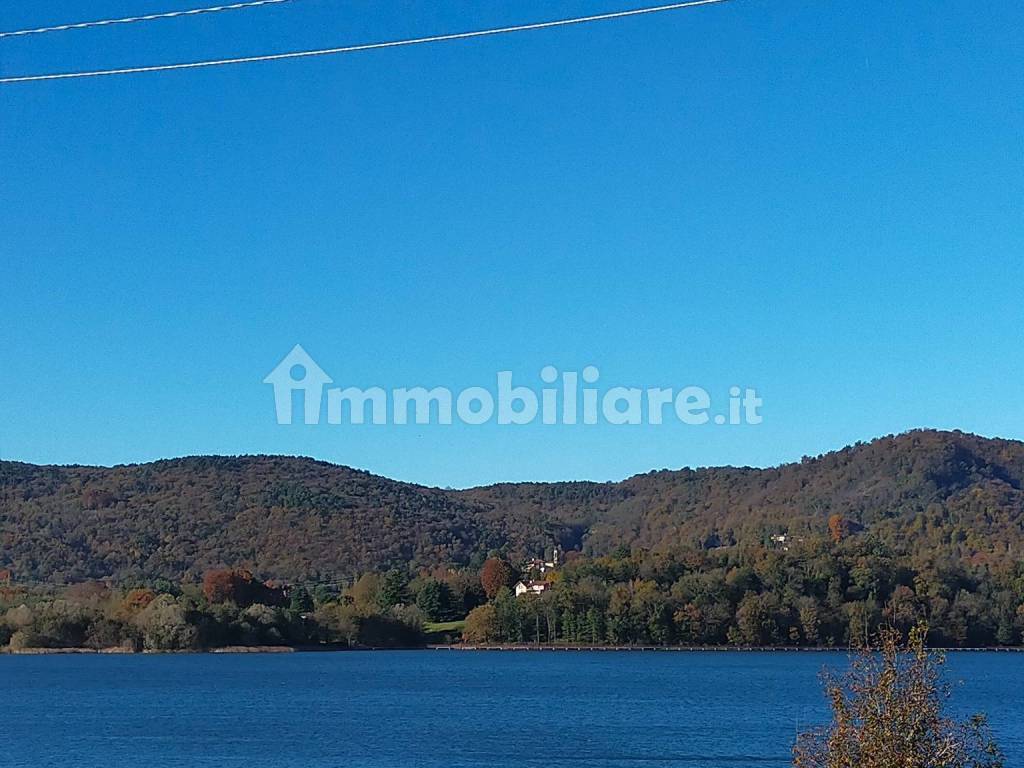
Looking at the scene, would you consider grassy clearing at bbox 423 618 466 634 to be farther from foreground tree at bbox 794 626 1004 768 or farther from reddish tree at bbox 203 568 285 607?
foreground tree at bbox 794 626 1004 768

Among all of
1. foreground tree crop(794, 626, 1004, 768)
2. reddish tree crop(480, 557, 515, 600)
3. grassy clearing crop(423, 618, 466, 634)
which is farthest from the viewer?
reddish tree crop(480, 557, 515, 600)

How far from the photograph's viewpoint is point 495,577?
15150 centimetres

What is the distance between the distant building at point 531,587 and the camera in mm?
148250

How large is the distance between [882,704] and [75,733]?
148 ft

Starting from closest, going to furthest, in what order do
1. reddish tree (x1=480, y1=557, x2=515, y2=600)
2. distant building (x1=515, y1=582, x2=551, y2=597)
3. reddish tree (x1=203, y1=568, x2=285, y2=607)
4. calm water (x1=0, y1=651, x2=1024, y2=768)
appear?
calm water (x1=0, y1=651, x2=1024, y2=768)
reddish tree (x1=203, y1=568, x2=285, y2=607)
distant building (x1=515, y1=582, x2=551, y2=597)
reddish tree (x1=480, y1=557, x2=515, y2=600)

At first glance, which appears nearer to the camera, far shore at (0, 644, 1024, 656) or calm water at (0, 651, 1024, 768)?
calm water at (0, 651, 1024, 768)

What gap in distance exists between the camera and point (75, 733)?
5553cm

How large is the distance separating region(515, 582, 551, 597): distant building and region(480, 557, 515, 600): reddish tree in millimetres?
1188

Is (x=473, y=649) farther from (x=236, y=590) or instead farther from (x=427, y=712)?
(x=427, y=712)

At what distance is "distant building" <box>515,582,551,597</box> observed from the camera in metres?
148

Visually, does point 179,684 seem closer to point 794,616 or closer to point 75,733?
point 75,733

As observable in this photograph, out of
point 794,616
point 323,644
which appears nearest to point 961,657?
point 794,616

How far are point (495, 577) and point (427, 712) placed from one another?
86.9m

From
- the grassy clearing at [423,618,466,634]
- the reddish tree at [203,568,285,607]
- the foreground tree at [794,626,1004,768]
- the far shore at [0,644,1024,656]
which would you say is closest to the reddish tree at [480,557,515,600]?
the grassy clearing at [423,618,466,634]
